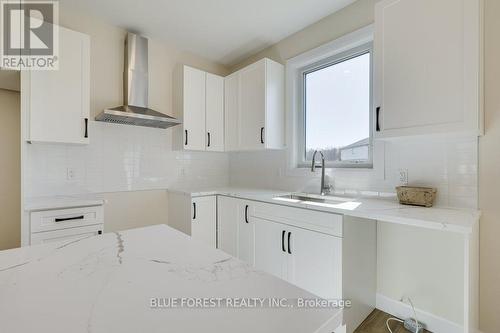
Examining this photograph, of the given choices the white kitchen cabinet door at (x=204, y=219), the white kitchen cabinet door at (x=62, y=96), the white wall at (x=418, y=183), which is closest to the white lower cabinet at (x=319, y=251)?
the white wall at (x=418, y=183)

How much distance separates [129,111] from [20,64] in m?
0.82

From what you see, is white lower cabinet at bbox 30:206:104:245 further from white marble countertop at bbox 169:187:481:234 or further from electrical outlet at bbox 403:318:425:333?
electrical outlet at bbox 403:318:425:333

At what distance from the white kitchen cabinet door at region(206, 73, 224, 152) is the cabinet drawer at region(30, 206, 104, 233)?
141 centimetres

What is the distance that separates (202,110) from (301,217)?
187 centimetres

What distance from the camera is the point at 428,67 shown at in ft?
4.94

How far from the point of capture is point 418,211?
152 cm

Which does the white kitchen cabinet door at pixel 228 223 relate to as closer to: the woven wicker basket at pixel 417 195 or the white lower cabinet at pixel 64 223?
the white lower cabinet at pixel 64 223

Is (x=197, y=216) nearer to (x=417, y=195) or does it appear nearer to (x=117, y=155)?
(x=117, y=155)

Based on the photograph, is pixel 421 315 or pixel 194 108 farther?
pixel 194 108

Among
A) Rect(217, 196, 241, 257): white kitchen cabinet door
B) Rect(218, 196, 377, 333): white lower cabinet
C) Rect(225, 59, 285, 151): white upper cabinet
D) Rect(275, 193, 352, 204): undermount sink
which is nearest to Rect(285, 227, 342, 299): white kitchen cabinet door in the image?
Rect(218, 196, 377, 333): white lower cabinet

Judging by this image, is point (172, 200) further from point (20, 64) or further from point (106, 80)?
point (20, 64)

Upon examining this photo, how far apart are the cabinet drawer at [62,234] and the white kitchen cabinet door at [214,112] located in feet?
4.87

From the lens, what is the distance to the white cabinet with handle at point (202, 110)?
9.51 feet

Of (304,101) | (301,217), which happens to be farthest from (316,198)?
(304,101)
